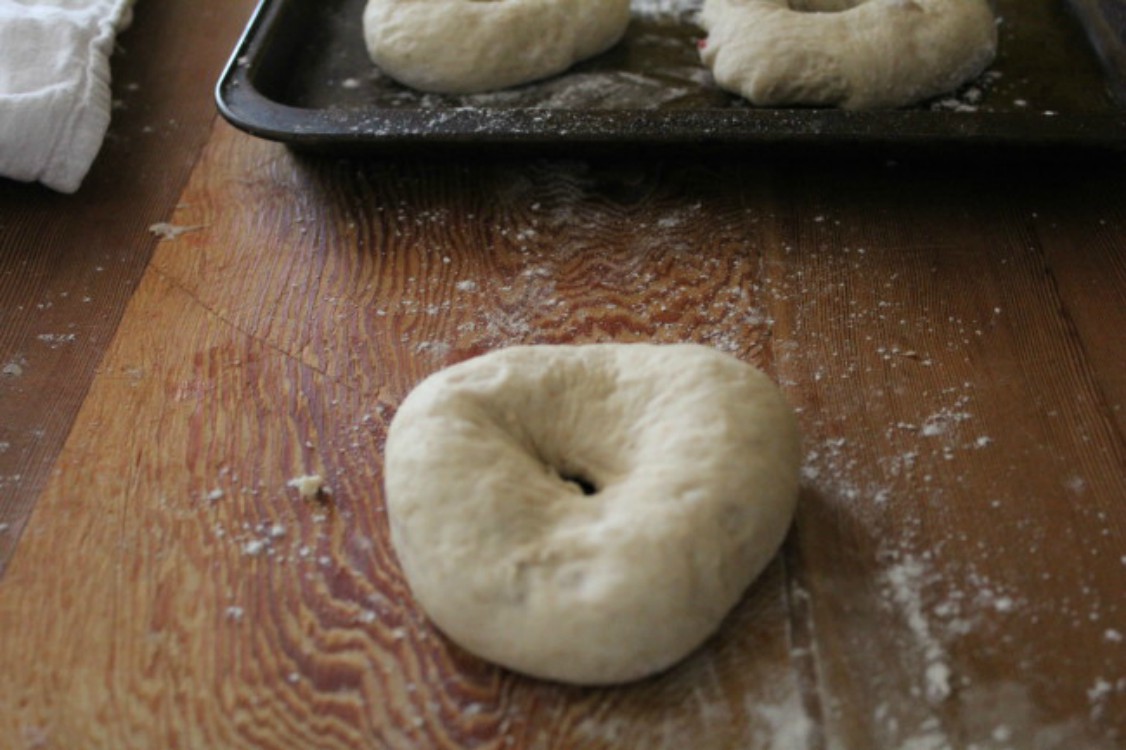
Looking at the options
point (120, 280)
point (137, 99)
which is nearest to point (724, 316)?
point (120, 280)

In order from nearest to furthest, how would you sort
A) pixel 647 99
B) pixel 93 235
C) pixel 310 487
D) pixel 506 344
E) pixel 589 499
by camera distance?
1. pixel 589 499
2. pixel 310 487
3. pixel 506 344
4. pixel 93 235
5. pixel 647 99

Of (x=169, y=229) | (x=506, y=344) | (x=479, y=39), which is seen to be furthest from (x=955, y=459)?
(x=169, y=229)

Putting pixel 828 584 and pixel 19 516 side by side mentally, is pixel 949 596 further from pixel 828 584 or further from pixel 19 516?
pixel 19 516

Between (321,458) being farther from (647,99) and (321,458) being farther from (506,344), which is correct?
(647,99)

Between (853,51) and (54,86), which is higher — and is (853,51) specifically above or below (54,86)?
above

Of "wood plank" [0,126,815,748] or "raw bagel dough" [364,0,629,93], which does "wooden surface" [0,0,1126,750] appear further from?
"raw bagel dough" [364,0,629,93]

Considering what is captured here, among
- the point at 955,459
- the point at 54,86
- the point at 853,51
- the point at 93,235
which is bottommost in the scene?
the point at 93,235

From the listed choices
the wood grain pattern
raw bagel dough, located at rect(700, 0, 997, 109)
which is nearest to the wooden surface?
the wood grain pattern

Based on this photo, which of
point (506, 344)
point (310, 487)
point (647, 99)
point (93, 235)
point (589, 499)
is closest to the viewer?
Result: point (589, 499)
